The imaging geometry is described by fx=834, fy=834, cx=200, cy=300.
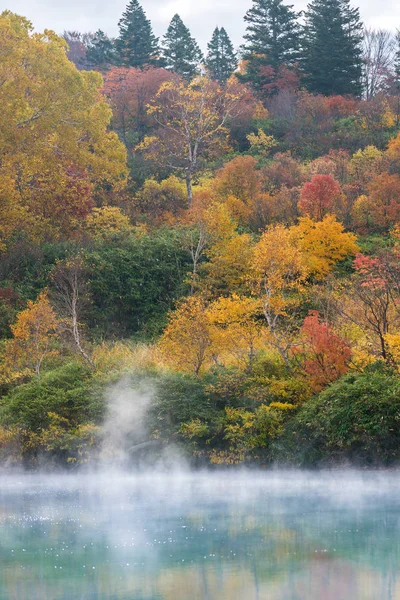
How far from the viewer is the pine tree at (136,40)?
59031mm

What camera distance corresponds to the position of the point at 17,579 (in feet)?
35.5

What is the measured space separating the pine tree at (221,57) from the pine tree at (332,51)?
330 inches

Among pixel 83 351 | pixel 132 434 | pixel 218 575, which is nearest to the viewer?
pixel 218 575

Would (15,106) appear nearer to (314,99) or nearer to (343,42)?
(314,99)

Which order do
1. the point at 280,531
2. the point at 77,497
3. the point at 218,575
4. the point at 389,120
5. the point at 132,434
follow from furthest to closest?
the point at 389,120, the point at 132,434, the point at 77,497, the point at 280,531, the point at 218,575

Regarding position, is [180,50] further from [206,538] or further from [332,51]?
[206,538]

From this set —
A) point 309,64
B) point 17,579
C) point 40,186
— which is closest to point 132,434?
point 17,579

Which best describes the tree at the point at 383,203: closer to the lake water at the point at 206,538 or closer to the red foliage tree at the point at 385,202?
the red foliage tree at the point at 385,202

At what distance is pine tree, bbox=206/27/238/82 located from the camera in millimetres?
60081

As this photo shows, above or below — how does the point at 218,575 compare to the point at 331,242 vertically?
below

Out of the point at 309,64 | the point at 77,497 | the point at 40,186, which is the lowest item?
the point at 77,497

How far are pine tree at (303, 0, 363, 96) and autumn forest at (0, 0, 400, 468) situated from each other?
0.37 ft

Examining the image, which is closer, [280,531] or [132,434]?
[280,531]

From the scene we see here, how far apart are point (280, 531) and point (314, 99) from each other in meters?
38.5
